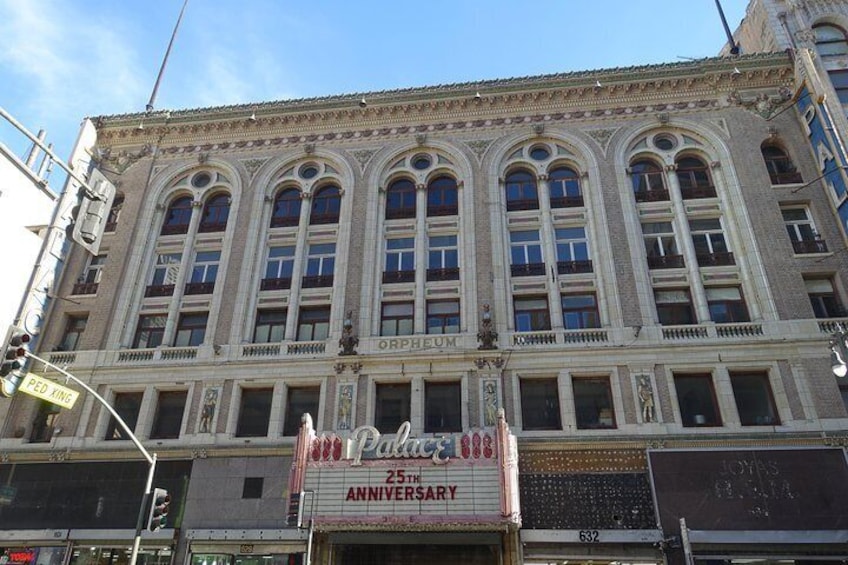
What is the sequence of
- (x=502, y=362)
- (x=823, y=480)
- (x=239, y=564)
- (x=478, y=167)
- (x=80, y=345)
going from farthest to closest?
(x=478, y=167), (x=80, y=345), (x=502, y=362), (x=239, y=564), (x=823, y=480)

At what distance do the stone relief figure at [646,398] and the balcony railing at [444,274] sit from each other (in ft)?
32.9

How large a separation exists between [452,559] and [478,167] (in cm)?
1992

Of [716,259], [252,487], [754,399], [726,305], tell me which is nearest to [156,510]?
[252,487]

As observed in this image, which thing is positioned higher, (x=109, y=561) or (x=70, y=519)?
(x=70, y=519)

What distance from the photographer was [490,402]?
24922 millimetres

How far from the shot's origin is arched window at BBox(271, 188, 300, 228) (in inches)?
1262

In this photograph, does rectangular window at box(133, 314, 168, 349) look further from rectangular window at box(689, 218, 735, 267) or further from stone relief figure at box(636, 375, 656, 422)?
rectangular window at box(689, 218, 735, 267)

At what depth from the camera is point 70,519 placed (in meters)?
24.8

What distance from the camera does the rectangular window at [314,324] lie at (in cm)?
2827

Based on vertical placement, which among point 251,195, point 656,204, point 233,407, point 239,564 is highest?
point 251,195

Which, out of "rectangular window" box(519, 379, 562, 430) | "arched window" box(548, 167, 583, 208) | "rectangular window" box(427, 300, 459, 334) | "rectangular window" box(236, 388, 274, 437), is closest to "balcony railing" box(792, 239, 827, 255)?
"arched window" box(548, 167, 583, 208)

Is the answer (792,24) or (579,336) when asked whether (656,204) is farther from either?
(792,24)

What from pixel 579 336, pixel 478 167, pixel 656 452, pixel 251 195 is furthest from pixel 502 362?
pixel 251 195

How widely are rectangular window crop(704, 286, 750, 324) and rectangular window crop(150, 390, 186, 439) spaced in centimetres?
2566
